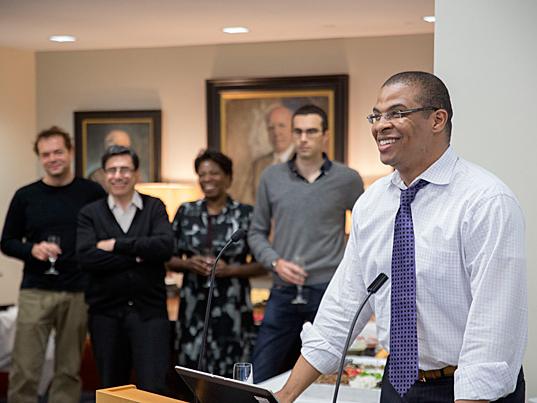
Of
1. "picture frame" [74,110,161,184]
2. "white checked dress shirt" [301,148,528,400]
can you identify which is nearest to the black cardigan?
"white checked dress shirt" [301,148,528,400]

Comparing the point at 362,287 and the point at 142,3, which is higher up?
the point at 142,3

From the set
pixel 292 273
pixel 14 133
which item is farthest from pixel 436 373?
pixel 14 133

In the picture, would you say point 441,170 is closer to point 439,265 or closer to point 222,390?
point 439,265

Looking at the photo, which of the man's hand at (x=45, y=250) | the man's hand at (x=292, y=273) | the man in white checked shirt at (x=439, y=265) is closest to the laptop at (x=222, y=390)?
the man in white checked shirt at (x=439, y=265)

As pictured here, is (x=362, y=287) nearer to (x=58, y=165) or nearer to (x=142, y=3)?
(x=58, y=165)

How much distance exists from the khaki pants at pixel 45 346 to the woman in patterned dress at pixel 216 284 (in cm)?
59

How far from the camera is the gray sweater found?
4664 millimetres

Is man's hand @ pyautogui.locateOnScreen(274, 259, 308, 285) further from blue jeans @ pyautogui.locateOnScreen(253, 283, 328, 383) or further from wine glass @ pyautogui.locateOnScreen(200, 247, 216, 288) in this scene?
wine glass @ pyautogui.locateOnScreen(200, 247, 216, 288)

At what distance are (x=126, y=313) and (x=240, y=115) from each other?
3.50 m

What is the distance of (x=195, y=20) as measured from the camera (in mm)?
6691

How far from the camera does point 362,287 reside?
2.69 metres

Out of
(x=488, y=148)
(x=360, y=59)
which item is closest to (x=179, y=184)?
(x=360, y=59)

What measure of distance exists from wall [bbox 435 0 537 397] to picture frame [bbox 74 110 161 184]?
Answer: 5131 mm

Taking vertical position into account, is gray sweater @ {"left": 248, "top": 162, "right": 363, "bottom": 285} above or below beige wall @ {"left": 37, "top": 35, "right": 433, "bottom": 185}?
below
